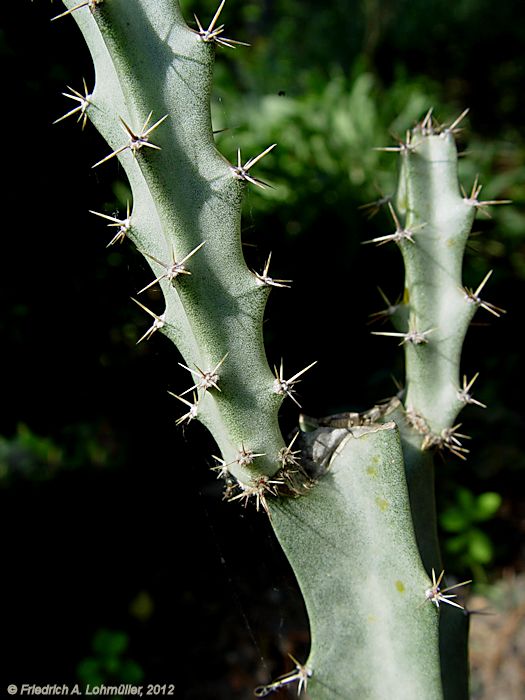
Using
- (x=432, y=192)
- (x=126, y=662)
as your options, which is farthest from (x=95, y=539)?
(x=432, y=192)

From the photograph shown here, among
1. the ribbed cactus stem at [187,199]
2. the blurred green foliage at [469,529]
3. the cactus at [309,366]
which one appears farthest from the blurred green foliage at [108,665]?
the ribbed cactus stem at [187,199]

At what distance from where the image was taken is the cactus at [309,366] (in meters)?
1.04

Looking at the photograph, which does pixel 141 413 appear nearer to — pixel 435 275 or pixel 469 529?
pixel 435 275

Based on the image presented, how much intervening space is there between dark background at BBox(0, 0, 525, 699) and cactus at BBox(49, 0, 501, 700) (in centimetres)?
33

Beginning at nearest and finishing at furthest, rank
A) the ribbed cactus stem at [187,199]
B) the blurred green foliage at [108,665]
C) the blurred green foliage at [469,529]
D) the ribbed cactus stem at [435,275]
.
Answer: the ribbed cactus stem at [187,199], the ribbed cactus stem at [435,275], the blurred green foliage at [108,665], the blurred green foliage at [469,529]

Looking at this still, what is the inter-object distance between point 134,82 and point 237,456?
0.64 metres

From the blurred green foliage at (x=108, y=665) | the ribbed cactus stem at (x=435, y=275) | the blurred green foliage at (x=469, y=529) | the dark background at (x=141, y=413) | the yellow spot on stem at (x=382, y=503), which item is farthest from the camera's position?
the blurred green foliage at (x=469, y=529)

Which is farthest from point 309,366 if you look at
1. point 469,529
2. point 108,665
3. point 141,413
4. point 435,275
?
point 469,529

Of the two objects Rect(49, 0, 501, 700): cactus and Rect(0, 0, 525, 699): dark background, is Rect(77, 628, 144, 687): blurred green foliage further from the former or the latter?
Rect(49, 0, 501, 700): cactus

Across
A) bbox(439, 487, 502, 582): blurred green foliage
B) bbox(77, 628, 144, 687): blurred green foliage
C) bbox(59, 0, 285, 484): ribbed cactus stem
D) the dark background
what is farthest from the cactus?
bbox(439, 487, 502, 582): blurred green foliage

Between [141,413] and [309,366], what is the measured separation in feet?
3.96

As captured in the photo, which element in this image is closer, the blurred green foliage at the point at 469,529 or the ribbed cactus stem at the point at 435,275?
the ribbed cactus stem at the point at 435,275

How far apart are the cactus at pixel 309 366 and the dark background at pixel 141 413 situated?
0.33 m

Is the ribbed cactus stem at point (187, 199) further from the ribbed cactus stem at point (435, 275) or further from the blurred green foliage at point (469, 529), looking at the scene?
the blurred green foliage at point (469, 529)
